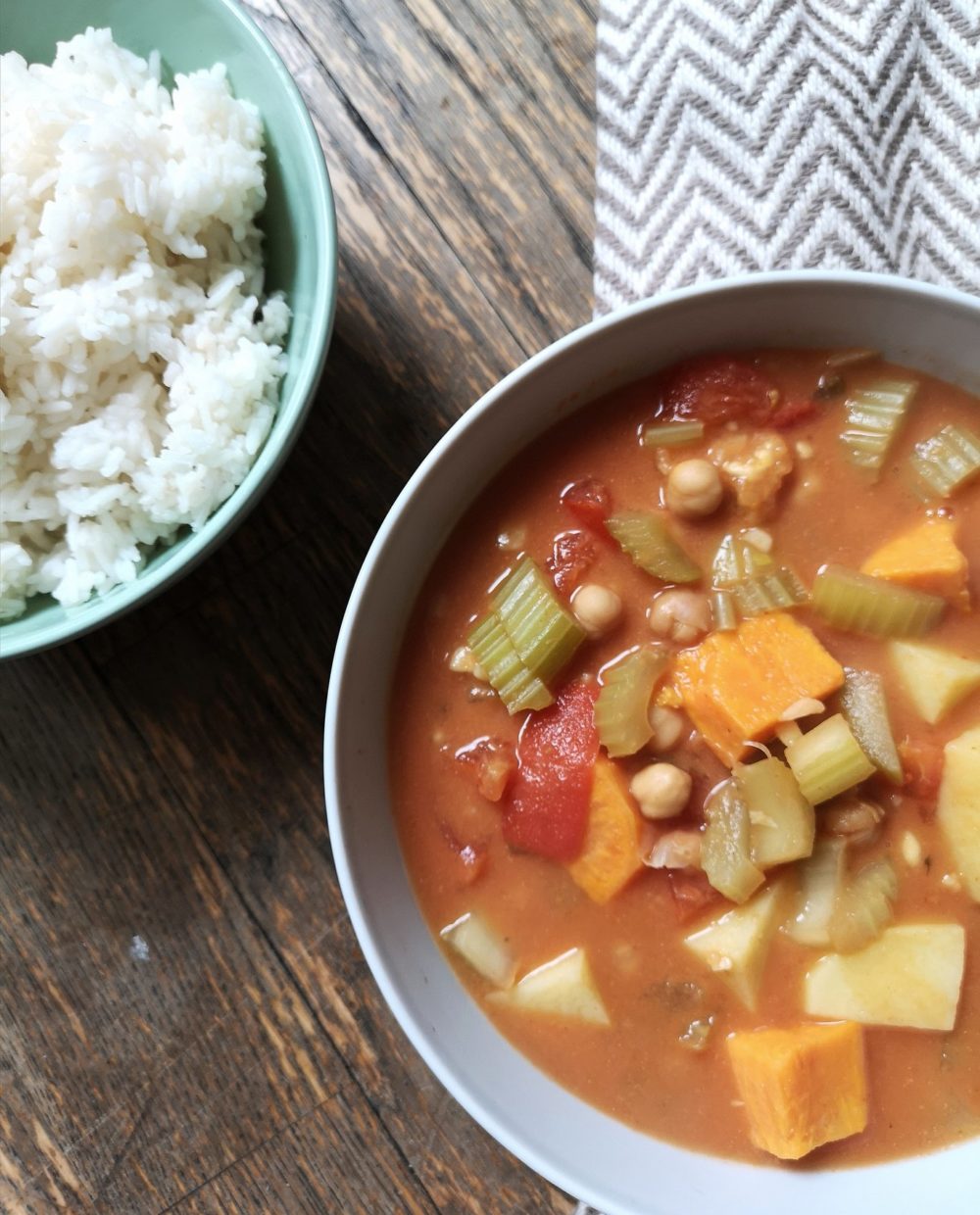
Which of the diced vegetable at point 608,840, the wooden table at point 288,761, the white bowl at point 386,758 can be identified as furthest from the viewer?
the wooden table at point 288,761

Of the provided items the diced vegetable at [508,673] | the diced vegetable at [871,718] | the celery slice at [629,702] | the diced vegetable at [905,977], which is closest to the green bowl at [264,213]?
the diced vegetable at [508,673]

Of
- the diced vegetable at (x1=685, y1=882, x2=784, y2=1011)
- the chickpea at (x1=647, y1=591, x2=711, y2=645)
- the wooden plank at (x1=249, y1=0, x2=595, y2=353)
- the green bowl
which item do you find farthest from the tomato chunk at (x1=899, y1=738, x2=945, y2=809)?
the green bowl

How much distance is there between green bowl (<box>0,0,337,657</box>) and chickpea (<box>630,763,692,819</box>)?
0.77 meters

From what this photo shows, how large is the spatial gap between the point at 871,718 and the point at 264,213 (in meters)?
1.35

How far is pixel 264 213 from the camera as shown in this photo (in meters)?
1.83

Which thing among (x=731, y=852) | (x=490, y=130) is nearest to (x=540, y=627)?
(x=731, y=852)

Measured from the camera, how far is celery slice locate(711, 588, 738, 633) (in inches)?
64.5

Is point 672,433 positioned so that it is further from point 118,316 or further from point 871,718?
point 118,316

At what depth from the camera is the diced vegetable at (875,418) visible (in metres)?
1.65

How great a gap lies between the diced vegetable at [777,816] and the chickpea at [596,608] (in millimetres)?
317

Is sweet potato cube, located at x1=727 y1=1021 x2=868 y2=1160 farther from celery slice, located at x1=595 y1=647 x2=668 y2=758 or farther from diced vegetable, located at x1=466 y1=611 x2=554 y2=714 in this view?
diced vegetable, located at x1=466 y1=611 x2=554 y2=714

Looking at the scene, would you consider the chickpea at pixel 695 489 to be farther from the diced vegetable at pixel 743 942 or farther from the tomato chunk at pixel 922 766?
the diced vegetable at pixel 743 942

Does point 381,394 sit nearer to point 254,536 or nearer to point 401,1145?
point 254,536

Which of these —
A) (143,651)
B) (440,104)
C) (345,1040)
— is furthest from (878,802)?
(440,104)
